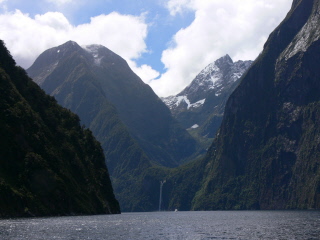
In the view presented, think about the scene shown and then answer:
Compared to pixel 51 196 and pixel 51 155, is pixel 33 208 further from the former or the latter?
pixel 51 155

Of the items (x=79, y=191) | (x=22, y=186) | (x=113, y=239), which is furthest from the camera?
(x=79, y=191)

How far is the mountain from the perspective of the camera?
14625cm

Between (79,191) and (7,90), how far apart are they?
45.8 metres

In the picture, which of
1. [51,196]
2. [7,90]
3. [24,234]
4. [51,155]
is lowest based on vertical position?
[24,234]

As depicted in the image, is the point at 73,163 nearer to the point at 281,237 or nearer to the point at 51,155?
the point at 51,155

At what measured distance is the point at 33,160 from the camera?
156125mm

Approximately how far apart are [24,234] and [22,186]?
6121 centimetres

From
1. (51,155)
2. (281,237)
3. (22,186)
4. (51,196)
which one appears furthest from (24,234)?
(51,155)

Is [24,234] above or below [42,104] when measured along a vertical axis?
below

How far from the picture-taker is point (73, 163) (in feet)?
632

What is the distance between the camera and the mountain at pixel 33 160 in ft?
480

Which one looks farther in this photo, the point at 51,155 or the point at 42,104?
the point at 42,104

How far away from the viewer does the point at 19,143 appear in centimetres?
15762

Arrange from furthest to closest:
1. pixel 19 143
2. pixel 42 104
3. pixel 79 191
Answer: pixel 42 104 → pixel 79 191 → pixel 19 143
